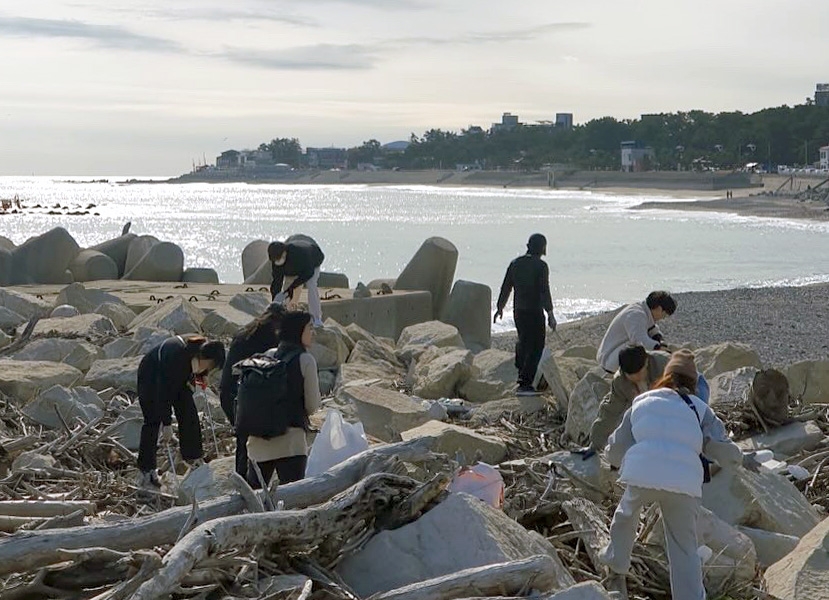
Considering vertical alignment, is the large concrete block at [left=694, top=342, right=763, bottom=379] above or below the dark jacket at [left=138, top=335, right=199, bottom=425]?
below

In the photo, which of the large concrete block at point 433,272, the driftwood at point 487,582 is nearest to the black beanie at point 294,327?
the driftwood at point 487,582

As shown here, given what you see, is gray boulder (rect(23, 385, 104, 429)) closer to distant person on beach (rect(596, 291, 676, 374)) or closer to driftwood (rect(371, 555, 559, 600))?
distant person on beach (rect(596, 291, 676, 374))

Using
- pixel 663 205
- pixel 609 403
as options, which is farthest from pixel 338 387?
pixel 663 205

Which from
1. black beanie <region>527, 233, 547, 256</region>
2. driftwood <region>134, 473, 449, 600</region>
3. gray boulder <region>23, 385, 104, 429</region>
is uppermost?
black beanie <region>527, 233, 547, 256</region>

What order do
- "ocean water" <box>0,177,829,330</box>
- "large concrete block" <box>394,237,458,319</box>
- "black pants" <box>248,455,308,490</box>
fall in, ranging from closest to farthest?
"black pants" <box>248,455,308,490</box> < "large concrete block" <box>394,237,458,319</box> < "ocean water" <box>0,177,829,330</box>

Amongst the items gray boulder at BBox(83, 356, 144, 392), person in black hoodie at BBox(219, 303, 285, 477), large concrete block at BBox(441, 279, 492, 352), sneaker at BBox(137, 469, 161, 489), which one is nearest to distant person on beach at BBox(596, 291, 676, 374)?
person in black hoodie at BBox(219, 303, 285, 477)

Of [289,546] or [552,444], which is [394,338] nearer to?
[552,444]

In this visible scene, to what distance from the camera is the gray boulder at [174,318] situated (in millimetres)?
12727

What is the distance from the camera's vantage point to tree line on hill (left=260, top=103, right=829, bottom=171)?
13098 cm

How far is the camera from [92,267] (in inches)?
802

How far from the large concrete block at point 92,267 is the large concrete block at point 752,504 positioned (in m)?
15.0

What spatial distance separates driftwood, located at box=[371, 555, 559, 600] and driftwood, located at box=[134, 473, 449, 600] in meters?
0.47

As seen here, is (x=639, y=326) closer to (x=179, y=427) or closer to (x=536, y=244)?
(x=536, y=244)

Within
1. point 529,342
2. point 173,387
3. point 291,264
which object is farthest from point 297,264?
point 529,342
